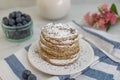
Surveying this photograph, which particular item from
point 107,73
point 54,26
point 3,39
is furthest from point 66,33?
point 3,39

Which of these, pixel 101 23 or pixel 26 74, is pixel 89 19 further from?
pixel 26 74

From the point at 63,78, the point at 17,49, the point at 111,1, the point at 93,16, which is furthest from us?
the point at 111,1

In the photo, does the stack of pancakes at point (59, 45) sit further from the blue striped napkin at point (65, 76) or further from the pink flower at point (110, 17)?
the pink flower at point (110, 17)

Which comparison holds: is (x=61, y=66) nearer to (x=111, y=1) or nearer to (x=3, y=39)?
(x=3, y=39)

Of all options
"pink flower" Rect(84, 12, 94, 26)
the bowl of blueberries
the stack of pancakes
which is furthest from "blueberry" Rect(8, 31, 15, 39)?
"pink flower" Rect(84, 12, 94, 26)

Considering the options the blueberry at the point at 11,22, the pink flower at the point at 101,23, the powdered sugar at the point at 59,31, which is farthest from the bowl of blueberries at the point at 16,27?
the pink flower at the point at 101,23

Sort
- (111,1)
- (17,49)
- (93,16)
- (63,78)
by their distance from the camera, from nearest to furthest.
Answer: (63,78) → (17,49) → (93,16) → (111,1)

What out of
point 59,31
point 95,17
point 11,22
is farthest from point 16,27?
point 95,17
